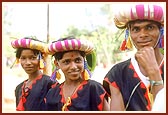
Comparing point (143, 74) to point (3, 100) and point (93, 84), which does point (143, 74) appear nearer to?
point (93, 84)

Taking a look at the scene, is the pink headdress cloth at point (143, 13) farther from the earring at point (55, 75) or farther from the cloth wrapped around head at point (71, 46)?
the earring at point (55, 75)

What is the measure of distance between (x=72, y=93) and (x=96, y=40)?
419mm

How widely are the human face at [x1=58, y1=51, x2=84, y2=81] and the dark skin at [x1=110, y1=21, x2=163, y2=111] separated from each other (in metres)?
0.26

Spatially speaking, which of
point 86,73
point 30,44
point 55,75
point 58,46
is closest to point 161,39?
point 86,73

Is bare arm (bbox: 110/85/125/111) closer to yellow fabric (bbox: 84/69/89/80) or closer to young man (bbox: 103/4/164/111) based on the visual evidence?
young man (bbox: 103/4/164/111)

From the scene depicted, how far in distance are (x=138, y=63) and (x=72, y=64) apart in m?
0.44

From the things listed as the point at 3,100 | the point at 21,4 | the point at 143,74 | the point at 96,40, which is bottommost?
the point at 3,100

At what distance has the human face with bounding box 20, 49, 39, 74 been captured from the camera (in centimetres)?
319

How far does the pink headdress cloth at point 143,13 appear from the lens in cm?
284

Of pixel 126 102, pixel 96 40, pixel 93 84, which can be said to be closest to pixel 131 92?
pixel 126 102

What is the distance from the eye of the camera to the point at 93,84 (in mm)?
3045

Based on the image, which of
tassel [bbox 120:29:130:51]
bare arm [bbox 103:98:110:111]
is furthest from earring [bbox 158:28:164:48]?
bare arm [bbox 103:98:110:111]

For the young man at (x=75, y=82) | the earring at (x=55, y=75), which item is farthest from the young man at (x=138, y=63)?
the earring at (x=55, y=75)

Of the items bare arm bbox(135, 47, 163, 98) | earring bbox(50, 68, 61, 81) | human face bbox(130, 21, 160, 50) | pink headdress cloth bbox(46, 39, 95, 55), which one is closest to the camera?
bare arm bbox(135, 47, 163, 98)
